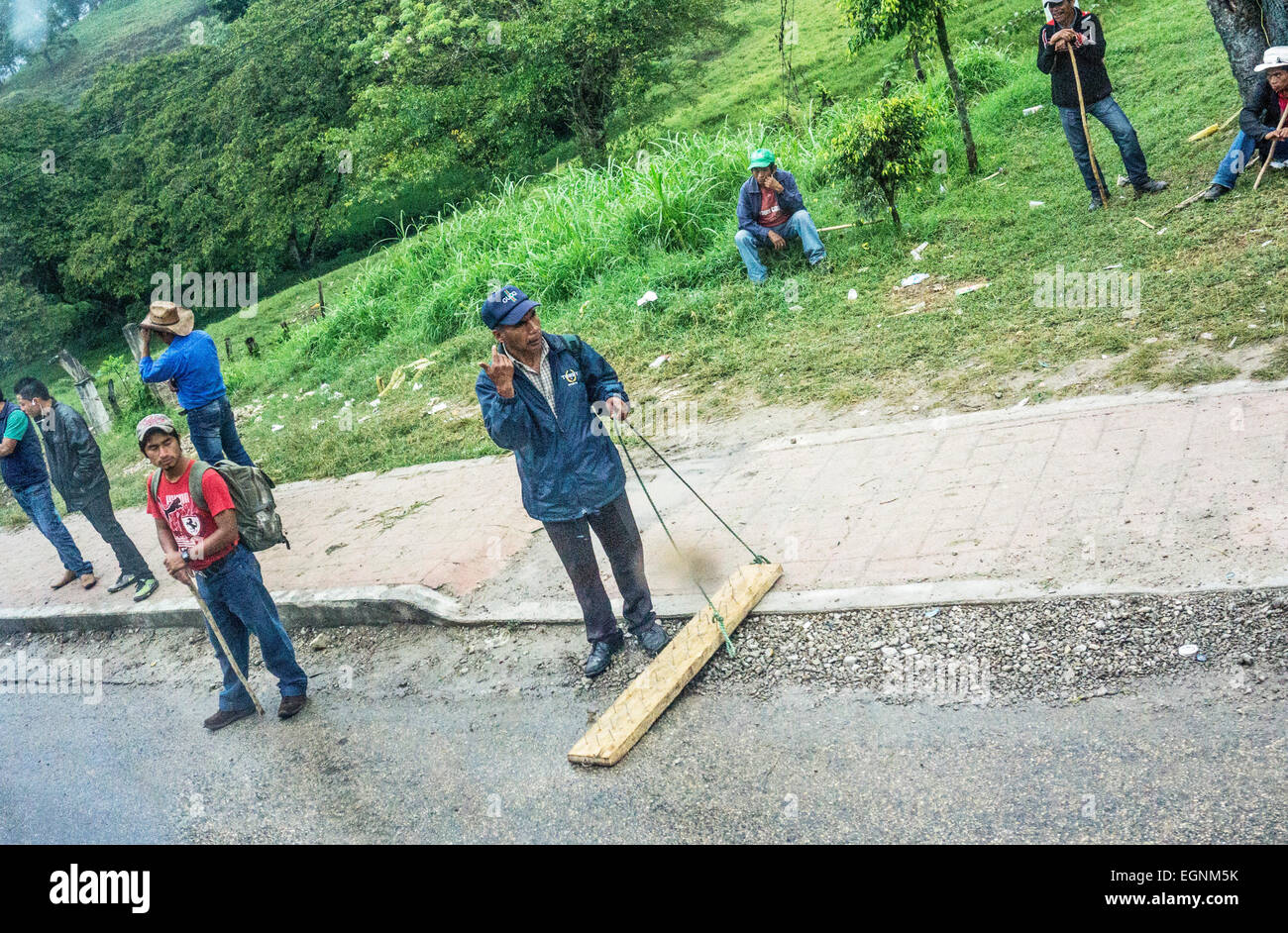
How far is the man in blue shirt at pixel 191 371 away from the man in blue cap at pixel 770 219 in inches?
202

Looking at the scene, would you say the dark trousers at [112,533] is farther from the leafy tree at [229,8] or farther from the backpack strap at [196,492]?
the leafy tree at [229,8]

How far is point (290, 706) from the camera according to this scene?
5.92 metres

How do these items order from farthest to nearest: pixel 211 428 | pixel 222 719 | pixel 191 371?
pixel 211 428 → pixel 191 371 → pixel 222 719

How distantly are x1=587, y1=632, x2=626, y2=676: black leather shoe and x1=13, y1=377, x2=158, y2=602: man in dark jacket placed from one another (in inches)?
184

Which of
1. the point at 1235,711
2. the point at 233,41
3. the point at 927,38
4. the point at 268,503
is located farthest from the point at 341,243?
the point at 1235,711

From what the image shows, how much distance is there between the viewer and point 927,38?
1323cm

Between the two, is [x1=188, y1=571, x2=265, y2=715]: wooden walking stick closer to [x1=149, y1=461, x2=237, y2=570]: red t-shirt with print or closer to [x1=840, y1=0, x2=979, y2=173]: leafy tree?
[x1=149, y1=461, x2=237, y2=570]: red t-shirt with print

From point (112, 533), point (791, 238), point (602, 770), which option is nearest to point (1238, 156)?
point (791, 238)

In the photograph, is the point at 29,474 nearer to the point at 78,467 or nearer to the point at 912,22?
the point at 78,467

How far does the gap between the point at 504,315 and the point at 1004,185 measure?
783 centimetres

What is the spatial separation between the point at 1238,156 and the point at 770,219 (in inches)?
160

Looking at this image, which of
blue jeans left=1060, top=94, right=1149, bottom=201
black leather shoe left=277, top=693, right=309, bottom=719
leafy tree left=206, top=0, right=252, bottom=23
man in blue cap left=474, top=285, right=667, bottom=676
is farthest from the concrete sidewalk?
leafy tree left=206, top=0, right=252, bottom=23

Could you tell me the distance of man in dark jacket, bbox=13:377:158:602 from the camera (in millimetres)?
8305
